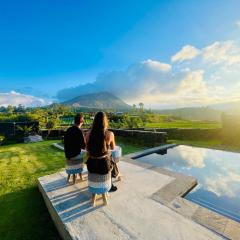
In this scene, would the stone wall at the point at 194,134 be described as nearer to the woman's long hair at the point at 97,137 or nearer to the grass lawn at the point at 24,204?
the grass lawn at the point at 24,204

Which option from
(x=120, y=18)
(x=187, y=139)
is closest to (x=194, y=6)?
(x=120, y=18)

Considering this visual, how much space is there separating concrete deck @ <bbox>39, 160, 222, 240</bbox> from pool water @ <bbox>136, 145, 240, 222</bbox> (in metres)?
0.84

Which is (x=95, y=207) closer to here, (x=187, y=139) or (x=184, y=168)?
(x=184, y=168)

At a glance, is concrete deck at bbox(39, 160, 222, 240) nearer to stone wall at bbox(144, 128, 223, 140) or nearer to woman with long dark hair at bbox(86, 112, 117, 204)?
woman with long dark hair at bbox(86, 112, 117, 204)

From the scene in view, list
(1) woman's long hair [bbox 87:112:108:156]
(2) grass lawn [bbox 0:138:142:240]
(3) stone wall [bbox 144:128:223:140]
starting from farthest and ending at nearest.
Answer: (3) stone wall [bbox 144:128:223:140] < (1) woman's long hair [bbox 87:112:108:156] < (2) grass lawn [bbox 0:138:142:240]

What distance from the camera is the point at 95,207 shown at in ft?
11.3

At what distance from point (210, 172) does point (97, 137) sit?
429cm

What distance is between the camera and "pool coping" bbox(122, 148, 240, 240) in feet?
9.16

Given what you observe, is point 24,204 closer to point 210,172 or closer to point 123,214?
point 123,214

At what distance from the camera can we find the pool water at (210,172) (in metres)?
3.84

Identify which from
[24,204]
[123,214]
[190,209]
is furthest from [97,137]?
[24,204]

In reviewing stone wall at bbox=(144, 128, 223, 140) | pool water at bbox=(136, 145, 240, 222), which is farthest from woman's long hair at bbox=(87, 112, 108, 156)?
stone wall at bbox=(144, 128, 223, 140)

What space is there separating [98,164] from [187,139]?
10.2 m

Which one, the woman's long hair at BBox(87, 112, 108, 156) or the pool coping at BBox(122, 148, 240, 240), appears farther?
the woman's long hair at BBox(87, 112, 108, 156)
